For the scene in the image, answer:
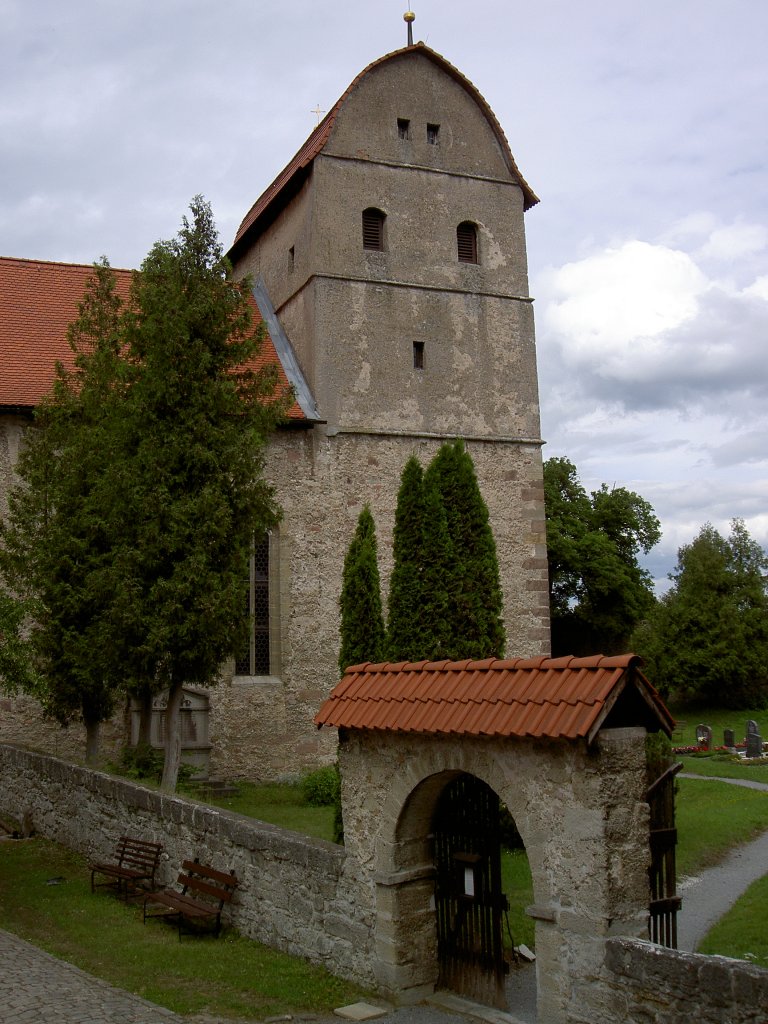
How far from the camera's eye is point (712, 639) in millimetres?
34781

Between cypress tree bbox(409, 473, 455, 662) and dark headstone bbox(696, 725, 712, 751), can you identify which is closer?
cypress tree bbox(409, 473, 455, 662)

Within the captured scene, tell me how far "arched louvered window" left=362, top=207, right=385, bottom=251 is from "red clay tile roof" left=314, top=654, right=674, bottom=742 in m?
13.3

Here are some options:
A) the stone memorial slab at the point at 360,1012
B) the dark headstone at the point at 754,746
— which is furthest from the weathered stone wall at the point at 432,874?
the dark headstone at the point at 754,746

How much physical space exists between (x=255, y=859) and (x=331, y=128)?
1511cm

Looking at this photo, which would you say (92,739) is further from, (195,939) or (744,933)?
(744,933)

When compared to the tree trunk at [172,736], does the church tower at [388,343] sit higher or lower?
higher

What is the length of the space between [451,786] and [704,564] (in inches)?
1247

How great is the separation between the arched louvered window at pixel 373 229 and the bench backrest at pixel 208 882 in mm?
13474

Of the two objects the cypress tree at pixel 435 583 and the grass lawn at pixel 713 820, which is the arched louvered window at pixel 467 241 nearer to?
the cypress tree at pixel 435 583

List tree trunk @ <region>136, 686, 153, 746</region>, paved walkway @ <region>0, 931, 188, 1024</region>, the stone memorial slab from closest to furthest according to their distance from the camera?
1. paved walkway @ <region>0, 931, 188, 1024</region>
2. the stone memorial slab
3. tree trunk @ <region>136, 686, 153, 746</region>

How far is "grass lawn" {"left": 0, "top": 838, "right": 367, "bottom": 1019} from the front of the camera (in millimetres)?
7617

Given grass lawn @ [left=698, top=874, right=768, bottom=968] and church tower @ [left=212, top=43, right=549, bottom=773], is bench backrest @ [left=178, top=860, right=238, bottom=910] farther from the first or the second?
church tower @ [left=212, top=43, right=549, bottom=773]

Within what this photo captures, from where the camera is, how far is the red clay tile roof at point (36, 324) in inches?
683

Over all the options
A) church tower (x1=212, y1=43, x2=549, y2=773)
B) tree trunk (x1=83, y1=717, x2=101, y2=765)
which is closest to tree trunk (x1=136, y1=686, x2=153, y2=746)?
tree trunk (x1=83, y1=717, x2=101, y2=765)
